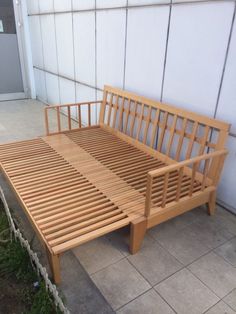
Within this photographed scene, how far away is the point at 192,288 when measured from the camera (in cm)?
185

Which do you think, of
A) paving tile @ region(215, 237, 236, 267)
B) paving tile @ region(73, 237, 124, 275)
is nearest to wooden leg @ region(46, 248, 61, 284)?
paving tile @ region(73, 237, 124, 275)

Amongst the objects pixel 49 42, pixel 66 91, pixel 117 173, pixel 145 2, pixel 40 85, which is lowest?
pixel 117 173

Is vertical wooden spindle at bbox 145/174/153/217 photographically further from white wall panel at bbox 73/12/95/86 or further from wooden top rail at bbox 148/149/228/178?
white wall panel at bbox 73/12/95/86

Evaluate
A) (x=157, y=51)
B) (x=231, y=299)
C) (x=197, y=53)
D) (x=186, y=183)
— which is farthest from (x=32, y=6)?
(x=231, y=299)

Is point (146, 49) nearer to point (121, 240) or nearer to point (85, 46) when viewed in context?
point (85, 46)

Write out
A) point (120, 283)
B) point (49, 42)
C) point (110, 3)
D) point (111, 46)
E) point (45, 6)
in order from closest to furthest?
point (120, 283), point (110, 3), point (111, 46), point (45, 6), point (49, 42)

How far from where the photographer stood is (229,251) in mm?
2166

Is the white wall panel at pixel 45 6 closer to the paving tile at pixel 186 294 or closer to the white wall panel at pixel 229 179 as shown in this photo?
the white wall panel at pixel 229 179

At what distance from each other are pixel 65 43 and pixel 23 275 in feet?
13.2

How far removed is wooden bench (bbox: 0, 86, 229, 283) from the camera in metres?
1.98

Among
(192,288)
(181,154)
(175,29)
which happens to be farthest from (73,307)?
(175,29)

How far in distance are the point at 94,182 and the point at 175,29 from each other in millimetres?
1650

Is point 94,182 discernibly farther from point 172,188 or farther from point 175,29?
point 175,29

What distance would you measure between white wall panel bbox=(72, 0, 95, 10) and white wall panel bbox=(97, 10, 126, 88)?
226 mm
